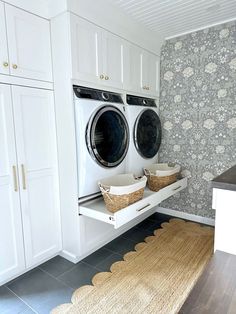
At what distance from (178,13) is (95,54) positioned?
101cm

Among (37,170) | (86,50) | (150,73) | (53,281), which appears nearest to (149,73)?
(150,73)

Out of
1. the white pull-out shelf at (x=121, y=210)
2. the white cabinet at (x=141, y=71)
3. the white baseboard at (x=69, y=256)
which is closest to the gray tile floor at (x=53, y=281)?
the white baseboard at (x=69, y=256)

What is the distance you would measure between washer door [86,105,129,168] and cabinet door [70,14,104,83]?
327 millimetres

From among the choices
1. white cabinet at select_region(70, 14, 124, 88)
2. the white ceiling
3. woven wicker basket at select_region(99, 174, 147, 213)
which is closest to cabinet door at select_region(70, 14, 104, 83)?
white cabinet at select_region(70, 14, 124, 88)

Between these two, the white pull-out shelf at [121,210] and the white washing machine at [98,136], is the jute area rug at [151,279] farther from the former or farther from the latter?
the white washing machine at [98,136]

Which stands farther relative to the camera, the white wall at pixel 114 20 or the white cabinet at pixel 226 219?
the white wall at pixel 114 20

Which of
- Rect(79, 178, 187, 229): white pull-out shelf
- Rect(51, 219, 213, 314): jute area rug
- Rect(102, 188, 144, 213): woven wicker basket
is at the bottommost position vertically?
Rect(51, 219, 213, 314): jute area rug

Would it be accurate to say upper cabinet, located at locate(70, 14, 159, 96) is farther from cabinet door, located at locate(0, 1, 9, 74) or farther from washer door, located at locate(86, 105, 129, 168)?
cabinet door, located at locate(0, 1, 9, 74)

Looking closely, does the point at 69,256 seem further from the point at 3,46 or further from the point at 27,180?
the point at 3,46

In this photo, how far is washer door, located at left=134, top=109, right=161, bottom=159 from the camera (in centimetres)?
260

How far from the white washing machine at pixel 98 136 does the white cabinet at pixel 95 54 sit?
4.8 inches

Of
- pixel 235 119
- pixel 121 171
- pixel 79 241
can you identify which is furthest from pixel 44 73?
pixel 235 119

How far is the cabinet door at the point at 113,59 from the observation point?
2.10 metres

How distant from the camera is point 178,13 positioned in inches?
88.8
